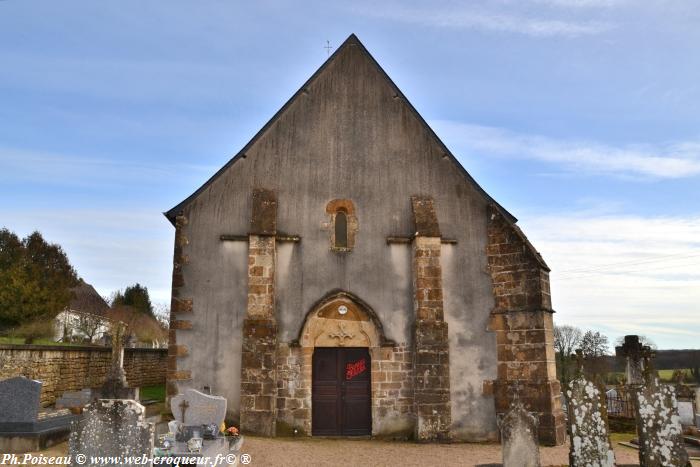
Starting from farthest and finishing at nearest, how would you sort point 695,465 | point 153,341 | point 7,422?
point 153,341, point 695,465, point 7,422

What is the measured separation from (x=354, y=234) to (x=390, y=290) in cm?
161

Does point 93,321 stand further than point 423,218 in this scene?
Yes

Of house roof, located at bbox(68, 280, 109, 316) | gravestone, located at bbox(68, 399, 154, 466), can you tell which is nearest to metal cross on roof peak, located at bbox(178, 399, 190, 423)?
gravestone, located at bbox(68, 399, 154, 466)

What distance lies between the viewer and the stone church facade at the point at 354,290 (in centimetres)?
1191

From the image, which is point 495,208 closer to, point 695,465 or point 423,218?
point 423,218

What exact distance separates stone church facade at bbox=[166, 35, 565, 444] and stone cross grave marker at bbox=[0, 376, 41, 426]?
10.4 feet

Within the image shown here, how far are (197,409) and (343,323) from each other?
13.4 ft

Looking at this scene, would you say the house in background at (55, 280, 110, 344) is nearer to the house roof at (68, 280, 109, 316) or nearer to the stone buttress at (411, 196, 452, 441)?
the house roof at (68, 280, 109, 316)

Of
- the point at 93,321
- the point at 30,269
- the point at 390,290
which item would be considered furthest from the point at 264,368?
the point at 93,321

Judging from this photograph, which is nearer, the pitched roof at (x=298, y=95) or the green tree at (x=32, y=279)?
the pitched roof at (x=298, y=95)

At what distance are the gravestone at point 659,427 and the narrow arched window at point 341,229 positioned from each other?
751 centimetres

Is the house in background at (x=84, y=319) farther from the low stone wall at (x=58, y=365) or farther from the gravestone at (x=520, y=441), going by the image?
the gravestone at (x=520, y=441)

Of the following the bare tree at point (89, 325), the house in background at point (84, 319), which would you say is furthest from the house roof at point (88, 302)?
the bare tree at point (89, 325)

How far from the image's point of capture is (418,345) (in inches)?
476
